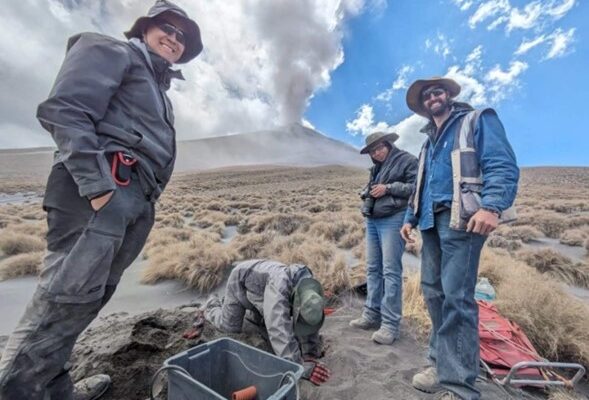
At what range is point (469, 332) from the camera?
1.89m

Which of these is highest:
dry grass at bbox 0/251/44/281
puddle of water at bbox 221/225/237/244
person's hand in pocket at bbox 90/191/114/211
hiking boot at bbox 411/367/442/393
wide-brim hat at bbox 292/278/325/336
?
person's hand in pocket at bbox 90/191/114/211

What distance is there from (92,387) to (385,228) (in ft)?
8.14

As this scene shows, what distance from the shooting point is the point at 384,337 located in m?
2.88

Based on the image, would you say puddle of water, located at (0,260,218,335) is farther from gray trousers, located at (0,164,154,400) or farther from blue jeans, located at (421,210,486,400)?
blue jeans, located at (421,210,486,400)

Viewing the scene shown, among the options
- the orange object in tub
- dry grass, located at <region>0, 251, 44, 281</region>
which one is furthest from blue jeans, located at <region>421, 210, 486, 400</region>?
dry grass, located at <region>0, 251, 44, 281</region>

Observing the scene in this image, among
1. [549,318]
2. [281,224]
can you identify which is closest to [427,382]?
[549,318]

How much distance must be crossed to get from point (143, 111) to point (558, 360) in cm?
404

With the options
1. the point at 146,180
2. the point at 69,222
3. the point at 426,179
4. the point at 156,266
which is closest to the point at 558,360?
the point at 426,179

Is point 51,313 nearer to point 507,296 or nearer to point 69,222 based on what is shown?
point 69,222

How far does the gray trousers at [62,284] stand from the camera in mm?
1283

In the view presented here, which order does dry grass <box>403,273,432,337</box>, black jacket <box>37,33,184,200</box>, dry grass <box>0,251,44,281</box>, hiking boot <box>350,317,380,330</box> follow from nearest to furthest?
black jacket <box>37,33,184,200</box> → hiking boot <box>350,317,380,330</box> → dry grass <box>403,273,432,337</box> → dry grass <box>0,251,44,281</box>

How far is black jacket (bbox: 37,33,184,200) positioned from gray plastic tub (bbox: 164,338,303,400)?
0.92m

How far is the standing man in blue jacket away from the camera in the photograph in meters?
1.75

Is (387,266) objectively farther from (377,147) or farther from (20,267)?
(20,267)
